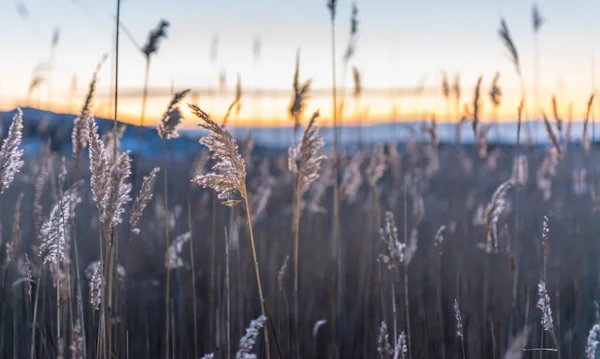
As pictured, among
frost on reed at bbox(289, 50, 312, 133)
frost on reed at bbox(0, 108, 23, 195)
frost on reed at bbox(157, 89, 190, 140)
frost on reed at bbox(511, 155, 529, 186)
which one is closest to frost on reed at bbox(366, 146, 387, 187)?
frost on reed at bbox(511, 155, 529, 186)

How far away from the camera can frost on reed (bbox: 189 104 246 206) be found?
1.31 m

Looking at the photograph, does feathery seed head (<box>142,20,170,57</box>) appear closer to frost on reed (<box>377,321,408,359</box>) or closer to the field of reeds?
the field of reeds

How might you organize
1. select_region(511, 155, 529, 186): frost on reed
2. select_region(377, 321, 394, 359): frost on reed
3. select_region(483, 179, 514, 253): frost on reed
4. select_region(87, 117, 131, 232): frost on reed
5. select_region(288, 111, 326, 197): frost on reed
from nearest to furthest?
1. select_region(87, 117, 131, 232): frost on reed
2. select_region(377, 321, 394, 359): frost on reed
3. select_region(288, 111, 326, 197): frost on reed
4. select_region(483, 179, 514, 253): frost on reed
5. select_region(511, 155, 529, 186): frost on reed

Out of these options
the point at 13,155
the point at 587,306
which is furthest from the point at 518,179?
the point at 13,155

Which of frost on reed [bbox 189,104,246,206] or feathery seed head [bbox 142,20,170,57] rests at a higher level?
feathery seed head [bbox 142,20,170,57]

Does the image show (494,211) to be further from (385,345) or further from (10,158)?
(10,158)

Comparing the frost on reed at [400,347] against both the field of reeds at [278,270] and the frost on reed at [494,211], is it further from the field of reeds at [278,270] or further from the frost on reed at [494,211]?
the frost on reed at [494,211]

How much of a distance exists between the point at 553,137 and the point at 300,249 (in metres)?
2.13

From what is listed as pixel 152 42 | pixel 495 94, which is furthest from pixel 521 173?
pixel 152 42

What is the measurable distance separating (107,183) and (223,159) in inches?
10.1

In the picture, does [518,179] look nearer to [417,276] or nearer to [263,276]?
[417,276]

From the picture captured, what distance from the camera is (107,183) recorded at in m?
1.30

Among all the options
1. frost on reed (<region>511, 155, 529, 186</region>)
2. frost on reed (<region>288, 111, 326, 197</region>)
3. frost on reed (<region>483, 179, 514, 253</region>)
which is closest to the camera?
frost on reed (<region>288, 111, 326, 197</region>)

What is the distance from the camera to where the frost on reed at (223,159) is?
1311mm
